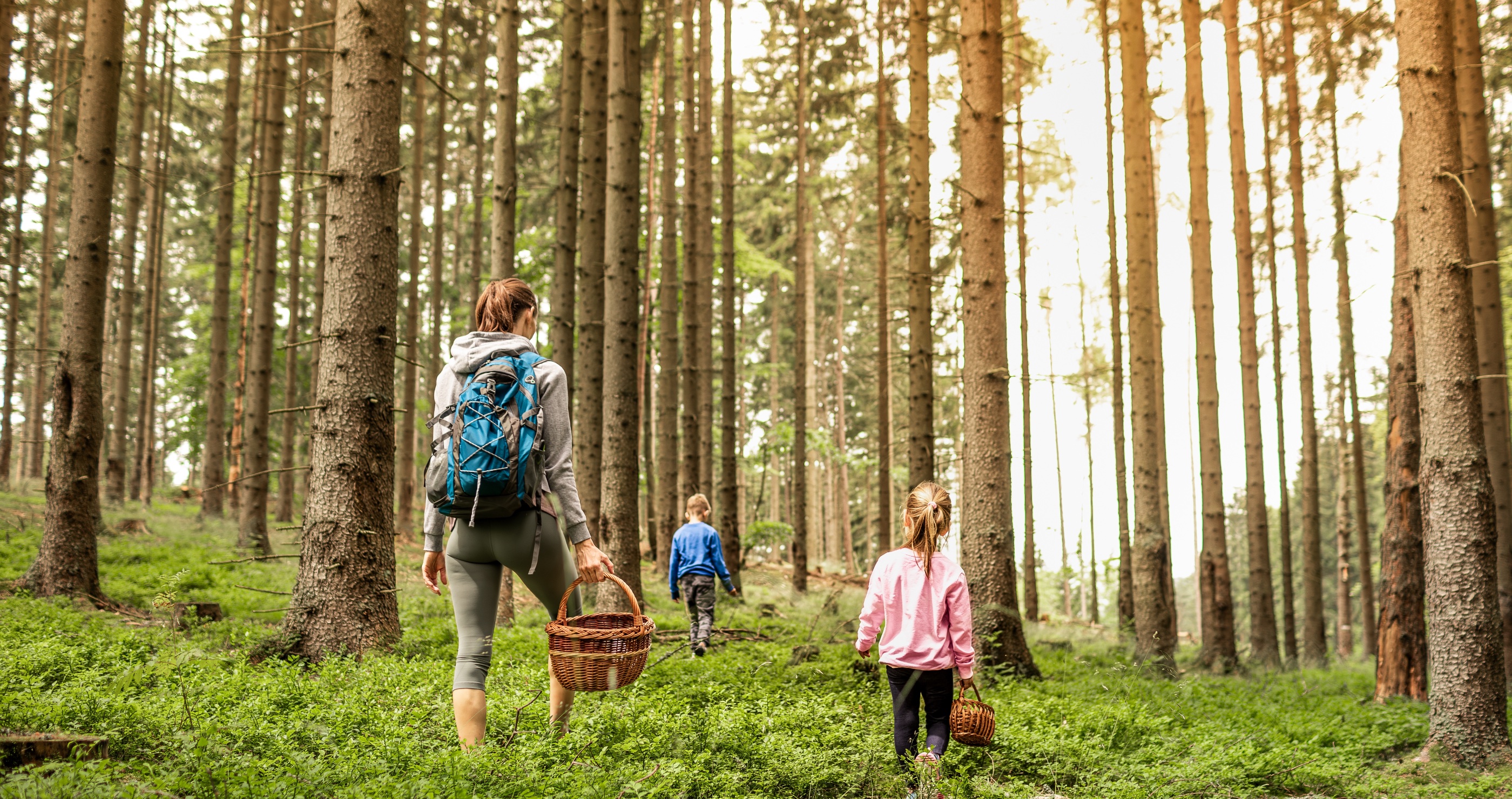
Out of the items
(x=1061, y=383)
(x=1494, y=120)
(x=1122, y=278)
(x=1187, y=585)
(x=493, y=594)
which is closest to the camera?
(x=493, y=594)

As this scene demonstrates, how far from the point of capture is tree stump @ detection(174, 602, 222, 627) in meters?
7.19

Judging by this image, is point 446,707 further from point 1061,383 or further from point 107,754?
point 1061,383

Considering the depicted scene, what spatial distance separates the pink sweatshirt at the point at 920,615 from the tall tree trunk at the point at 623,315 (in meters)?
4.19

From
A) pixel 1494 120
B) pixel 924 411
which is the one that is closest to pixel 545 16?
pixel 924 411

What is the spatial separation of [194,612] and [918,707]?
6.38 metres

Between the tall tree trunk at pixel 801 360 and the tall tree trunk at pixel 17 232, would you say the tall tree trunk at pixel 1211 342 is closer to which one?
the tall tree trunk at pixel 801 360

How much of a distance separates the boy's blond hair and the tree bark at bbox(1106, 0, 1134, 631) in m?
8.72

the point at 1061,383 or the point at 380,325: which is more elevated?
the point at 1061,383

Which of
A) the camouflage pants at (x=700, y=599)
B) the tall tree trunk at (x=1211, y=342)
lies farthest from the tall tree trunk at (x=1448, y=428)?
the camouflage pants at (x=700, y=599)

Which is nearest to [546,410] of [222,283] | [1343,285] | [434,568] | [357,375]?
[434,568]

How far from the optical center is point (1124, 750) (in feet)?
19.6

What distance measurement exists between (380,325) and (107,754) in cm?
331

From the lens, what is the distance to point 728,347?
47.8 feet

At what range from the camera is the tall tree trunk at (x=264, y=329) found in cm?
1284
